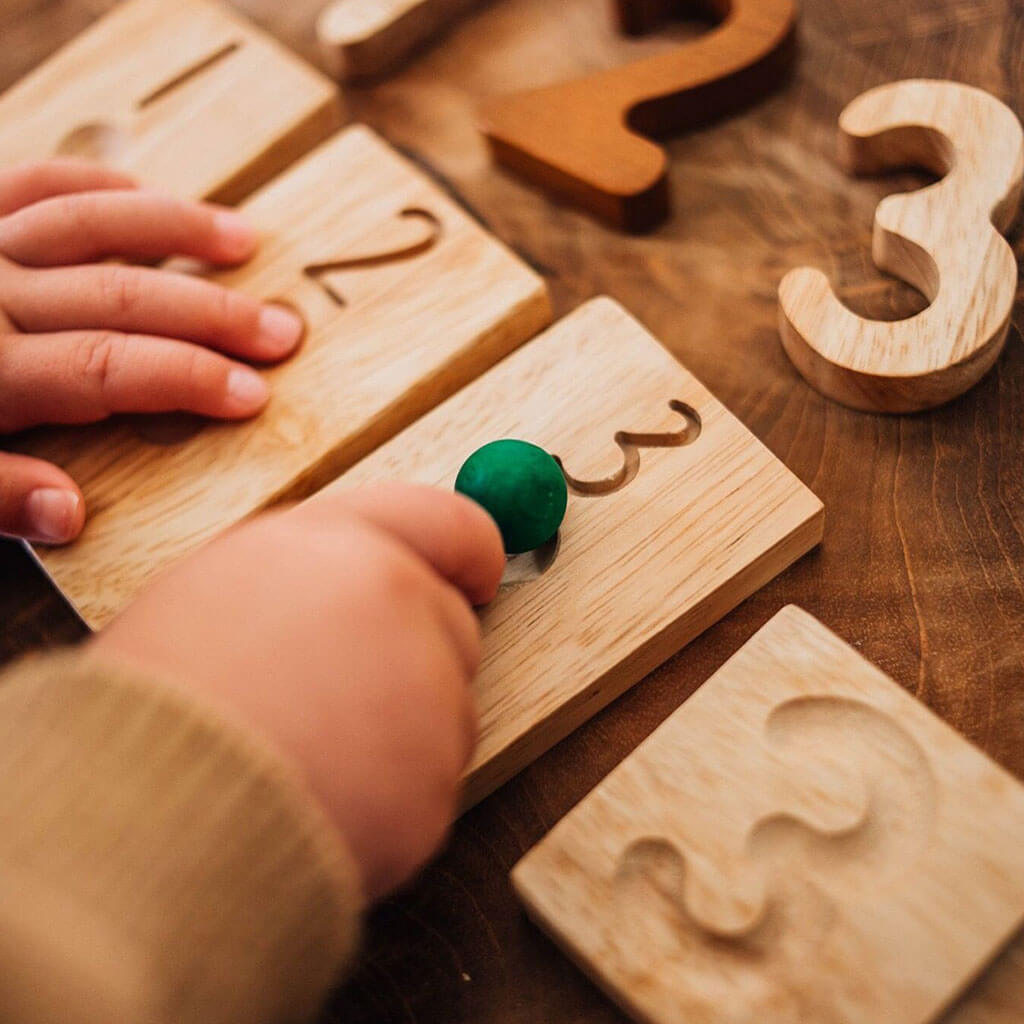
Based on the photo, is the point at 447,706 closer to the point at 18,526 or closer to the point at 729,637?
the point at 729,637

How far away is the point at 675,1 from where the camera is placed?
793 millimetres

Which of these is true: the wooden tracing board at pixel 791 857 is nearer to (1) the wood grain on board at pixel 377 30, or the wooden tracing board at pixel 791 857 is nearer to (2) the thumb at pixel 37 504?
(2) the thumb at pixel 37 504

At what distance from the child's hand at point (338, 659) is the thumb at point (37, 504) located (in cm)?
21

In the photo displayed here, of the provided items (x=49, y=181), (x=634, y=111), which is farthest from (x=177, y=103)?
(x=634, y=111)

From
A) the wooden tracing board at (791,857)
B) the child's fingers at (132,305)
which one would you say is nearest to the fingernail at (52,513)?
the child's fingers at (132,305)

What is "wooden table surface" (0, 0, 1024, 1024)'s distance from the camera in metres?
0.53

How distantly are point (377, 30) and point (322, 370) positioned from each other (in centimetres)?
30

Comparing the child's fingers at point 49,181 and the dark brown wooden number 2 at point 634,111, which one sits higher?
the child's fingers at point 49,181

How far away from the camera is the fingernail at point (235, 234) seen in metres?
0.72

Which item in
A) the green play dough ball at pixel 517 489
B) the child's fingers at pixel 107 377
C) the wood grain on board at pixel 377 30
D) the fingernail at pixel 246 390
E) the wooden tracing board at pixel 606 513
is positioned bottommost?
the wooden tracing board at pixel 606 513

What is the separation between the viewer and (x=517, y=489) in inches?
21.4

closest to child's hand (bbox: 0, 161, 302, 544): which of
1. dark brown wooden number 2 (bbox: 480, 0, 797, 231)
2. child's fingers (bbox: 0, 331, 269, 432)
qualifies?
child's fingers (bbox: 0, 331, 269, 432)

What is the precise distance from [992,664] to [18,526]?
0.54 meters

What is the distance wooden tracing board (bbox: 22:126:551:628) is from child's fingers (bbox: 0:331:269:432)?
26 millimetres
